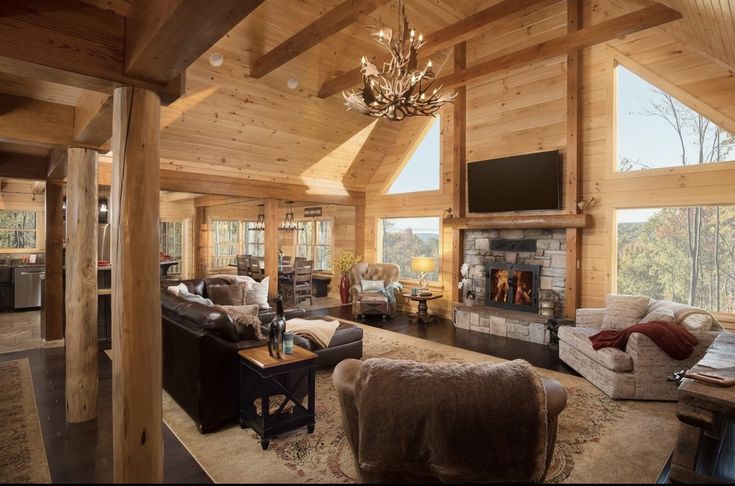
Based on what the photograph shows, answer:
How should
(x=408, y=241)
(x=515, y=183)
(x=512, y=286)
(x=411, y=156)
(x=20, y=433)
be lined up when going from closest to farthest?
(x=20, y=433) → (x=515, y=183) → (x=512, y=286) → (x=411, y=156) → (x=408, y=241)

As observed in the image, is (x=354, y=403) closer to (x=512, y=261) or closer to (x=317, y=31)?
(x=317, y=31)

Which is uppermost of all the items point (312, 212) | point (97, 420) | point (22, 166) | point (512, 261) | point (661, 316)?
point (22, 166)

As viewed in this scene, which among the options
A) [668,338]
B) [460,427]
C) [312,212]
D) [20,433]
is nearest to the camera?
[460,427]

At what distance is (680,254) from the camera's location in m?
4.98

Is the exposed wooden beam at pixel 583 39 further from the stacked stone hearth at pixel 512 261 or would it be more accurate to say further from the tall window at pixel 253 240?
the tall window at pixel 253 240

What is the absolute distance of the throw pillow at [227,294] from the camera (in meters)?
5.74

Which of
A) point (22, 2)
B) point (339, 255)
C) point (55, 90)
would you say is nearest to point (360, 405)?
point (22, 2)

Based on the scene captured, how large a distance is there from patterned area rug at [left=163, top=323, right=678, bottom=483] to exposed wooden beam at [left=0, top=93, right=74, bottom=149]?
96.2 inches

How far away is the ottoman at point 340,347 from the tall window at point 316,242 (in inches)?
222

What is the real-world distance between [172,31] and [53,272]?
5.19 meters

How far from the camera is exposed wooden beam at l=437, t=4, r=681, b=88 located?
13.0 ft

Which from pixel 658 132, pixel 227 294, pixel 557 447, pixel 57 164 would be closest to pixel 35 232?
pixel 57 164

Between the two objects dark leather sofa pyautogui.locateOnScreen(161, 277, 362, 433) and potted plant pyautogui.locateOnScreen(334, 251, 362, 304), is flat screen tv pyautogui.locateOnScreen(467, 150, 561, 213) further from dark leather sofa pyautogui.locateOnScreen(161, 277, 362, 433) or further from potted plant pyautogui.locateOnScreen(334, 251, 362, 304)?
dark leather sofa pyautogui.locateOnScreen(161, 277, 362, 433)

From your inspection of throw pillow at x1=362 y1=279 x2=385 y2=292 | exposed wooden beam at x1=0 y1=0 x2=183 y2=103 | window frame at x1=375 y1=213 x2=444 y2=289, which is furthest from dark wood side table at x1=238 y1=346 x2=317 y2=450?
window frame at x1=375 y1=213 x2=444 y2=289
